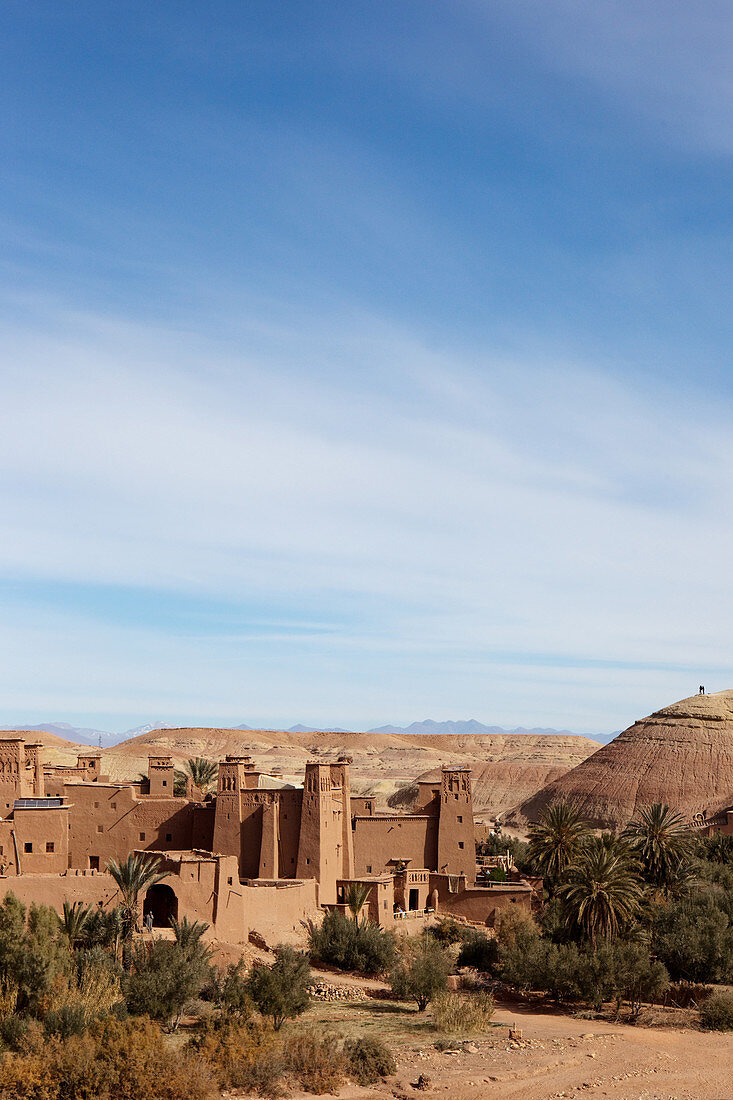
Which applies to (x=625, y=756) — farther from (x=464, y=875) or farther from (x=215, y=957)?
(x=215, y=957)

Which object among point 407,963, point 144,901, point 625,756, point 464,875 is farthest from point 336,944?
point 625,756

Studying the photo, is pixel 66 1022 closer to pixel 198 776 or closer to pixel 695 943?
pixel 695 943

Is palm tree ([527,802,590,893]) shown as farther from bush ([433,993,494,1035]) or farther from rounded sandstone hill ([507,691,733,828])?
rounded sandstone hill ([507,691,733,828])

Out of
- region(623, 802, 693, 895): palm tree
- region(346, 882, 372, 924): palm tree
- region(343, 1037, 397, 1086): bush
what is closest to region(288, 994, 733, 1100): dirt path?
region(343, 1037, 397, 1086): bush

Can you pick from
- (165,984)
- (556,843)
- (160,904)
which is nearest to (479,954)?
(556,843)

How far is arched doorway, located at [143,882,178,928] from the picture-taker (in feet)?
121

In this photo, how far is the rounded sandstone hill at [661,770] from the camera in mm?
79938

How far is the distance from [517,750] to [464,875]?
4678 inches

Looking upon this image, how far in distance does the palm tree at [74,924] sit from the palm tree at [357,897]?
34.3 feet

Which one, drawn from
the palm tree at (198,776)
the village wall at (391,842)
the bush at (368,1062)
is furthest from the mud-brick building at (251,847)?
the bush at (368,1062)

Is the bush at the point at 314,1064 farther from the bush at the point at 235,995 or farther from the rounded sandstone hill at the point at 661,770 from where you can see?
the rounded sandstone hill at the point at 661,770

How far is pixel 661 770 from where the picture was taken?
83625mm

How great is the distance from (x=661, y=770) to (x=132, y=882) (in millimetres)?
57134

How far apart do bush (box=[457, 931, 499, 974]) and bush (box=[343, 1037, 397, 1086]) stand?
1225 centimetres
